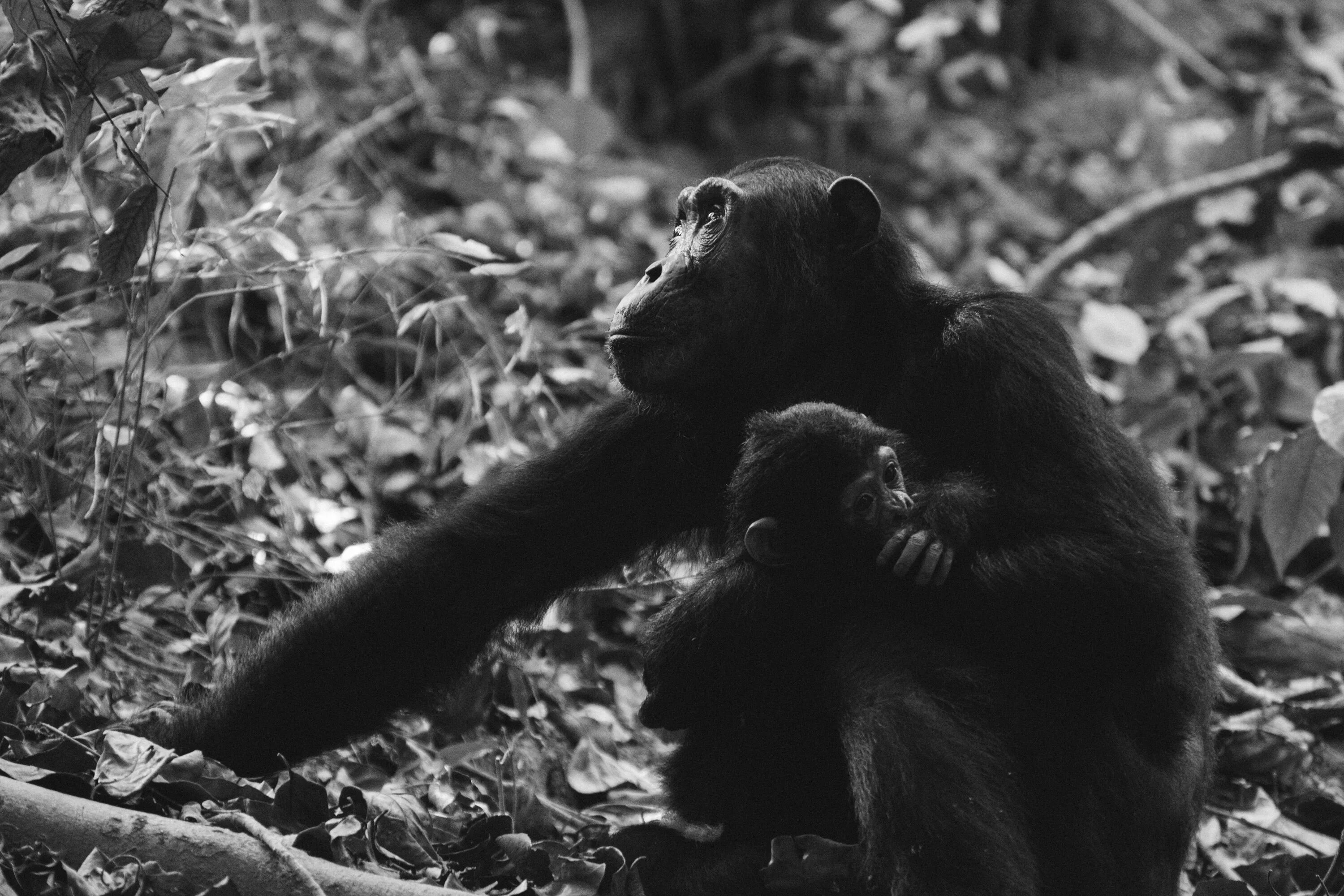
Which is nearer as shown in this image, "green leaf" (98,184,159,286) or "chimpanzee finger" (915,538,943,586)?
"chimpanzee finger" (915,538,943,586)

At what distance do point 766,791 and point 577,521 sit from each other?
108 cm

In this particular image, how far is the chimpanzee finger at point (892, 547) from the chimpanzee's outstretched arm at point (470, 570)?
90 centimetres

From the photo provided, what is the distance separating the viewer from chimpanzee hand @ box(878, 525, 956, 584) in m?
3.56

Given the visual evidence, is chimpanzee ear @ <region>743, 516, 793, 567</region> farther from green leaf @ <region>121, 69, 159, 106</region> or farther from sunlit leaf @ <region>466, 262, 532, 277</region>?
green leaf @ <region>121, 69, 159, 106</region>

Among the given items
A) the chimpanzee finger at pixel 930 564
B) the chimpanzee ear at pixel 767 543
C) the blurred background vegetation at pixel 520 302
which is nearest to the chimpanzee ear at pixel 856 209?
the blurred background vegetation at pixel 520 302

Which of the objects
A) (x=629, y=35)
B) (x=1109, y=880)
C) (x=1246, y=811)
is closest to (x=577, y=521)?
(x=1109, y=880)

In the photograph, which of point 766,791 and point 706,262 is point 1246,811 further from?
point 706,262

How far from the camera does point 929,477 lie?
391cm

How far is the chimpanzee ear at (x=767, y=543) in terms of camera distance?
12.2 ft

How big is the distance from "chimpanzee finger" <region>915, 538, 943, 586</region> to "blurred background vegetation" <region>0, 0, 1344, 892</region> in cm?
134

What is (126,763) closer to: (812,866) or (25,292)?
(25,292)

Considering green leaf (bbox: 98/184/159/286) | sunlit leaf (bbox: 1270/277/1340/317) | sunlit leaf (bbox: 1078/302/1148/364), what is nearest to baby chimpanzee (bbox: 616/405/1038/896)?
green leaf (bbox: 98/184/159/286)

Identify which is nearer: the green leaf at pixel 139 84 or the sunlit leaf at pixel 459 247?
the green leaf at pixel 139 84

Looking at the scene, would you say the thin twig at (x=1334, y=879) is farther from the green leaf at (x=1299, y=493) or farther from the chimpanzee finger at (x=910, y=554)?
the chimpanzee finger at (x=910, y=554)
